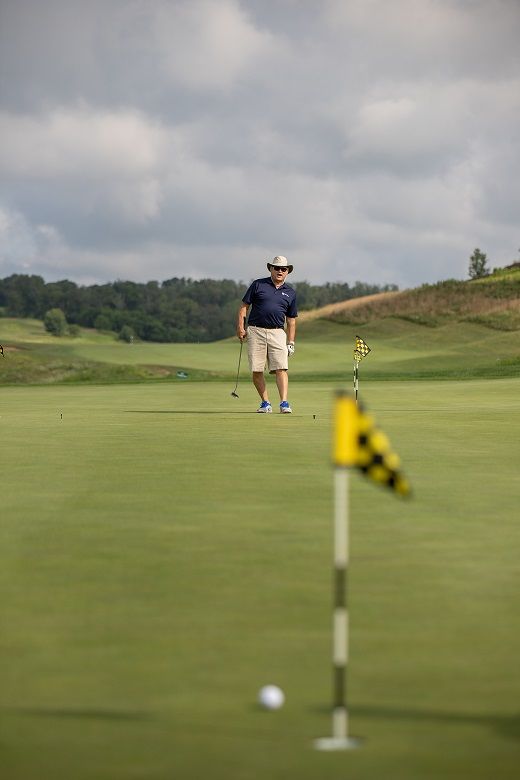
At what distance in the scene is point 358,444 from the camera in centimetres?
440

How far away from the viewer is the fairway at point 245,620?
13.1ft

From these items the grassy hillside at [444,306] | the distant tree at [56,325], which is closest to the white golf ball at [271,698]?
the grassy hillside at [444,306]

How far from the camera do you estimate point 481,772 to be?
12.4 ft

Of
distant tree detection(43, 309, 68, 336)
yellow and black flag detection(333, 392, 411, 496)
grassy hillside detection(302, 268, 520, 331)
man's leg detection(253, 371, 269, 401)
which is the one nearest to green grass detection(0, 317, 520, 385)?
grassy hillside detection(302, 268, 520, 331)

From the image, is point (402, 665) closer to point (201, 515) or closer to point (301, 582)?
point (301, 582)

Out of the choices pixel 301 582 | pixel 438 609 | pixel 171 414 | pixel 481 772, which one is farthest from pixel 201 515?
pixel 171 414

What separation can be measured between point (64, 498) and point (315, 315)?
2989 inches

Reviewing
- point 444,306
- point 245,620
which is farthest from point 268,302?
point 444,306

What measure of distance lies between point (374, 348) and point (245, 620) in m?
64.5

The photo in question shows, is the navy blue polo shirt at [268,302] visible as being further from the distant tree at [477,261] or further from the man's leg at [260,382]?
the distant tree at [477,261]

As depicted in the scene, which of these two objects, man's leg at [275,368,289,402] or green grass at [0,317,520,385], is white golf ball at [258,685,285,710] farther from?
green grass at [0,317,520,385]

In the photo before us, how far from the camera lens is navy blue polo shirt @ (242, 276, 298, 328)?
1992cm

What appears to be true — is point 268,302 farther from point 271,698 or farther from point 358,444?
point 271,698

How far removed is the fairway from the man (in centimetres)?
756
